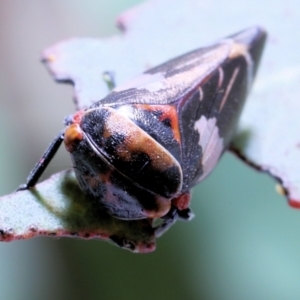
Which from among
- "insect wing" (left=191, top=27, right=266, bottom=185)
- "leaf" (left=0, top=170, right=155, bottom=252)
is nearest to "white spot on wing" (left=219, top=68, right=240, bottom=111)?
"insect wing" (left=191, top=27, right=266, bottom=185)

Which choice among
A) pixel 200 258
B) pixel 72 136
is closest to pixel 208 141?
pixel 72 136

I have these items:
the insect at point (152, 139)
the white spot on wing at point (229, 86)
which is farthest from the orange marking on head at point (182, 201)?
the white spot on wing at point (229, 86)

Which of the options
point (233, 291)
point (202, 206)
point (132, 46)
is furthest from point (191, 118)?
point (233, 291)

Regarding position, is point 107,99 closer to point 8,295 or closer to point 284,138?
point 284,138

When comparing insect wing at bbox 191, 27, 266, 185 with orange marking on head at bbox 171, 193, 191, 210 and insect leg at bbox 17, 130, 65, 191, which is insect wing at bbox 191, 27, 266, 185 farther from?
insect leg at bbox 17, 130, 65, 191

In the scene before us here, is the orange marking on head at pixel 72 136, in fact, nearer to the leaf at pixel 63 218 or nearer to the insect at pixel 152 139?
Answer: the insect at pixel 152 139

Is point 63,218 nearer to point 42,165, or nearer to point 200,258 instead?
point 42,165

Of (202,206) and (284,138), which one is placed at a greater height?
(284,138)

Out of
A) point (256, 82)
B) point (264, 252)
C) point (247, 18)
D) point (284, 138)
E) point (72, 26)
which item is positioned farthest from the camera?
point (72, 26)
